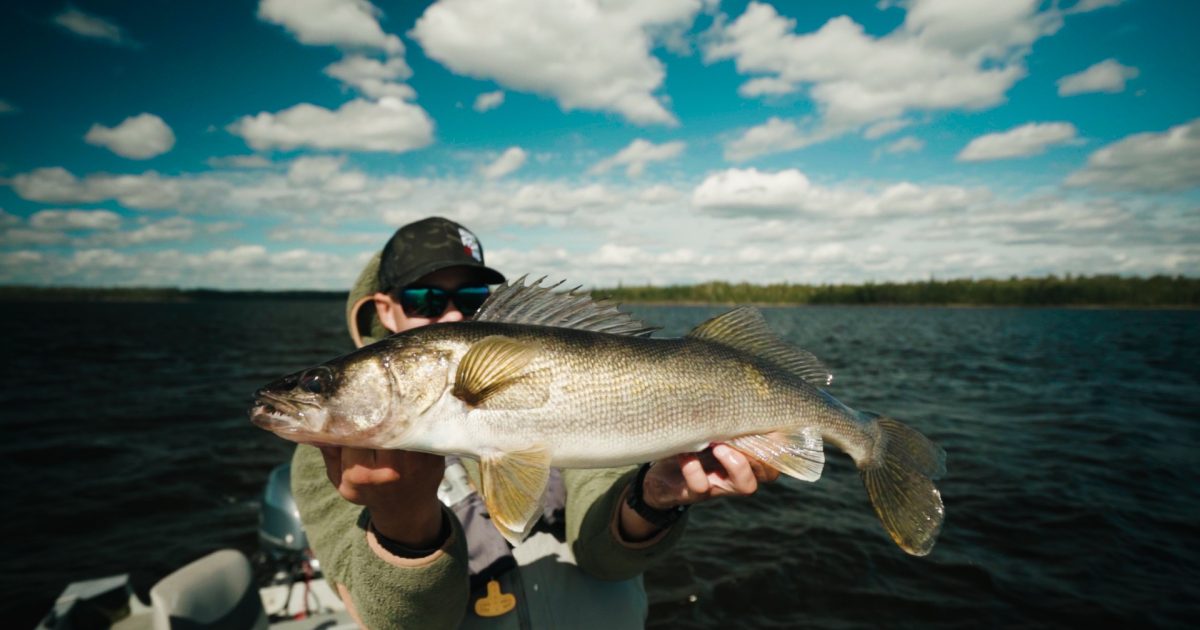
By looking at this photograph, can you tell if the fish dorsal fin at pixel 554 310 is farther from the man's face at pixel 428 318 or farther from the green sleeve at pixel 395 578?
the man's face at pixel 428 318

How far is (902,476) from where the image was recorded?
284 centimetres

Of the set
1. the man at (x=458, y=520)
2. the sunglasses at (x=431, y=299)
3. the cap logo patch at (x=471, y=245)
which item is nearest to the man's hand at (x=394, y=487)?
the man at (x=458, y=520)

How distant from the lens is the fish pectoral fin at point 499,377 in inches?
87.4

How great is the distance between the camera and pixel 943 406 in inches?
611

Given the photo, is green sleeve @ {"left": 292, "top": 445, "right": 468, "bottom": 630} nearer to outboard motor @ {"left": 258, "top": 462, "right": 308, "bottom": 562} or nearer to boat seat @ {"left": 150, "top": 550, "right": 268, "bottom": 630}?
boat seat @ {"left": 150, "top": 550, "right": 268, "bottom": 630}

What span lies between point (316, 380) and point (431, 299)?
1.66 metres

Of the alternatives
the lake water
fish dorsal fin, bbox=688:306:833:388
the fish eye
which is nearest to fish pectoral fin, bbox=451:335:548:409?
the fish eye

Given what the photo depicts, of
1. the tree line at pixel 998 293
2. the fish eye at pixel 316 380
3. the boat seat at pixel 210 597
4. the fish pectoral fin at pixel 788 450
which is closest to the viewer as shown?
the fish eye at pixel 316 380

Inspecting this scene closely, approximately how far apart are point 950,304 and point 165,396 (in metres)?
111

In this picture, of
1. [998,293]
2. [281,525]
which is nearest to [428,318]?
[281,525]

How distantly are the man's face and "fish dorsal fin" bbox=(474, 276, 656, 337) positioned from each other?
4.64 ft

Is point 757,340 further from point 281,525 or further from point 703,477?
point 281,525

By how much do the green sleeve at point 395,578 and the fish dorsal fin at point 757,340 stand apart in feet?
4.96

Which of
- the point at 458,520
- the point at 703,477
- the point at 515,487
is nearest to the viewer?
the point at 515,487
